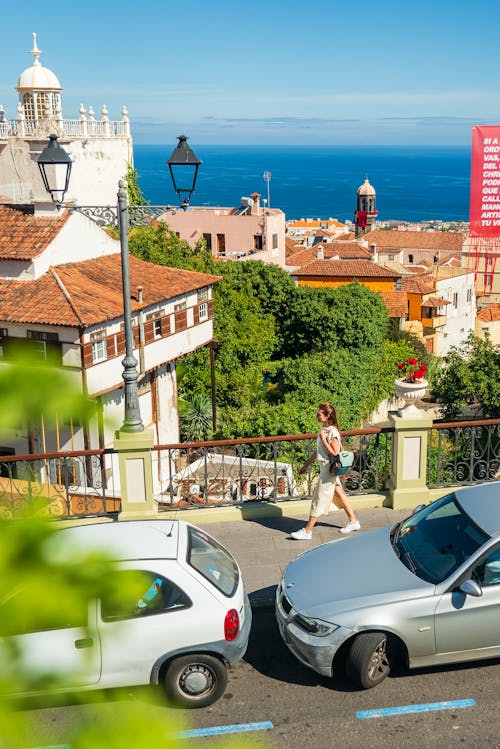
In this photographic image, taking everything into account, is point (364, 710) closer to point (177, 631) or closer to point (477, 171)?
point (177, 631)

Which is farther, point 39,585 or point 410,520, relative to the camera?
point 410,520

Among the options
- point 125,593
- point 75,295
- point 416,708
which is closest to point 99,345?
point 75,295

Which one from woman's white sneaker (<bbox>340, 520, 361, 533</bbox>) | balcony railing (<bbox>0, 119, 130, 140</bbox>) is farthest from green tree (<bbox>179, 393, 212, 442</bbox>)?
balcony railing (<bbox>0, 119, 130, 140</bbox>)

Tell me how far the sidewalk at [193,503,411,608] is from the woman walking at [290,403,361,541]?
8.3 inches

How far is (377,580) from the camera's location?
23.7ft

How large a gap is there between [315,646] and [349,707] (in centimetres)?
59

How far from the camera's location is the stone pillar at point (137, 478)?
408 inches

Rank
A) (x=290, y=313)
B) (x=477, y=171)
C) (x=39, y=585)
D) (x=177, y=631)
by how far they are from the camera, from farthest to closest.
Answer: (x=290, y=313) → (x=477, y=171) → (x=177, y=631) → (x=39, y=585)

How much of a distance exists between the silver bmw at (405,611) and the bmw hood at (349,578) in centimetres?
1

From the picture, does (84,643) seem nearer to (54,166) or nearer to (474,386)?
(54,166)

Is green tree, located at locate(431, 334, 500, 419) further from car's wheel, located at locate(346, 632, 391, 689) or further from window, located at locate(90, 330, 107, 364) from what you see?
car's wheel, located at locate(346, 632, 391, 689)

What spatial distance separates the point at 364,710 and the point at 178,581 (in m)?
2.01

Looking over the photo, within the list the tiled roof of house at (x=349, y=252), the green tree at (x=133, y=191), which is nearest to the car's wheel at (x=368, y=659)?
the green tree at (x=133, y=191)

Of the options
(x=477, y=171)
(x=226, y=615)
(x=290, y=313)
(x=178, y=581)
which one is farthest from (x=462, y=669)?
(x=290, y=313)
